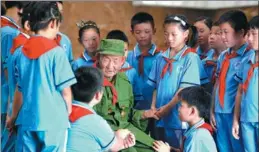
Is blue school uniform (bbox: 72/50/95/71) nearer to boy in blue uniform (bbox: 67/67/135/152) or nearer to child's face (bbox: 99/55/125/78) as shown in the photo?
child's face (bbox: 99/55/125/78)

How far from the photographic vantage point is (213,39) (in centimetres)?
228

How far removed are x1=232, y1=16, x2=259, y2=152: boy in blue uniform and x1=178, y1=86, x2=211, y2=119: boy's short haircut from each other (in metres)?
0.13

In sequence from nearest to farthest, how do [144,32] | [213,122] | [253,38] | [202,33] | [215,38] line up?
[253,38] < [213,122] < [215,38] < [144,32] < [202,33]

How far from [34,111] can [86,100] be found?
0.18m

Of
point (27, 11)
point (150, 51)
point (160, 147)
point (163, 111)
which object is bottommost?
point (160, 147)

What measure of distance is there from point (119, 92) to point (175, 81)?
241mm

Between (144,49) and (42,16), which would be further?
(144,49)

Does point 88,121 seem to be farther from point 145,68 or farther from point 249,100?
point 145,68

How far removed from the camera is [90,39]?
92.0 inches

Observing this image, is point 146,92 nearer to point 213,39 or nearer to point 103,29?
point 213,39

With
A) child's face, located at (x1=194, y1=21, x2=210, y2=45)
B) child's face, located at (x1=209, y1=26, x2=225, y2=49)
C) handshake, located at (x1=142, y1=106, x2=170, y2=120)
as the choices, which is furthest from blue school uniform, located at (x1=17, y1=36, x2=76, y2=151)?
child's face, located at (x1=194, y1=21, x2=210, y2=45)

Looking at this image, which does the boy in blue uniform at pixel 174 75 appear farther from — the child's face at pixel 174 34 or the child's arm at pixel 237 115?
the child's arm at pixel 237 115

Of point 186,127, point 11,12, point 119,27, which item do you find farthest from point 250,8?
point 11,12

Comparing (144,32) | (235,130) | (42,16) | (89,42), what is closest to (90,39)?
(89,42)
